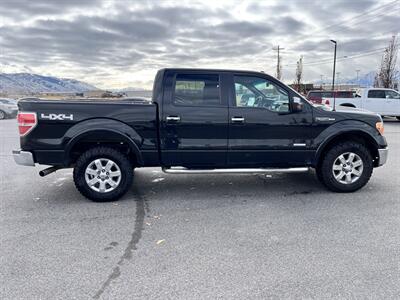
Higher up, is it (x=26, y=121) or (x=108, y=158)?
(x=26, y=121)

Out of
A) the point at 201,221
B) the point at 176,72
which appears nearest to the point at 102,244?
the point at 201,221

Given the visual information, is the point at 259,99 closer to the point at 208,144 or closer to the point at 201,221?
the point at 208,144

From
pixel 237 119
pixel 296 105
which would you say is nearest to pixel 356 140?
pixel 296 105

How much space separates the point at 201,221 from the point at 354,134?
9.37 feet

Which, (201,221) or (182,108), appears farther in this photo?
(182,108)

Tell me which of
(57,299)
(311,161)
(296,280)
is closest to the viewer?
(57,299)

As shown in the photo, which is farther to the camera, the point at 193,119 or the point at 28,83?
the point at 28,83

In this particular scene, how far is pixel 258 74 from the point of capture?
518 centimetres

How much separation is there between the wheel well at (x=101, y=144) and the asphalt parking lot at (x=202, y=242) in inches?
24.8

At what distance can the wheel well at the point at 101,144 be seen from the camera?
4930 mm

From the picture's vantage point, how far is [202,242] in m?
3.70

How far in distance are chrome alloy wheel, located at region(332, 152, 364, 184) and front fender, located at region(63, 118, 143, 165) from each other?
309 cm

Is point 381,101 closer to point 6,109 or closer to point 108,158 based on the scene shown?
point 108,158

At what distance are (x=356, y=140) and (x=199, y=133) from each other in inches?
99.4
